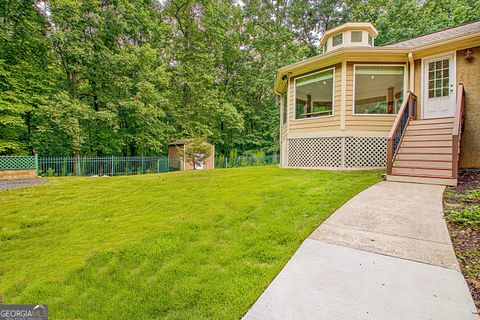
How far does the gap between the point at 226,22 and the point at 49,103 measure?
15209 mm

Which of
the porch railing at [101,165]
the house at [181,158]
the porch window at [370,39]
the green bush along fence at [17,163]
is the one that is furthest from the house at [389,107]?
the green bush along fence at [17,163]

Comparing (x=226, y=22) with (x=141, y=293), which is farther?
(x=226, y=22)

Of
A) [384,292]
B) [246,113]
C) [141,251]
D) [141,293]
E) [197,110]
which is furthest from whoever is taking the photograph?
[246,113]

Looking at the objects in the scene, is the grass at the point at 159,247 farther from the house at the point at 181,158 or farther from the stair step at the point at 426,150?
the house at the point at 181,158

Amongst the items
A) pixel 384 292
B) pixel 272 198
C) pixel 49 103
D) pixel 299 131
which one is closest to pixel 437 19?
pixel 299 131

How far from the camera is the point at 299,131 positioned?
29.3ft

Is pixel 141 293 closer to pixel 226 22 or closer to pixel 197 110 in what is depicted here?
pixel 197 110

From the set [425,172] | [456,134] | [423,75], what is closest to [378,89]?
[423,75]

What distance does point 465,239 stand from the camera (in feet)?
8.96

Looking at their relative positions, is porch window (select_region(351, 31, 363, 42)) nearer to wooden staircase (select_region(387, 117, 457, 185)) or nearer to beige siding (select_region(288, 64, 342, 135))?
beige siding (select_region(288, 64, 342, 135))

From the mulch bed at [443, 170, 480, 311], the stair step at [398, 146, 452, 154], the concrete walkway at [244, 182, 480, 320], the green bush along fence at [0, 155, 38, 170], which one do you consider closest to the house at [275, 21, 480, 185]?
the stair step at [398, 146, 452, 154]

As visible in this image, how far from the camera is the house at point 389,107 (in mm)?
6184

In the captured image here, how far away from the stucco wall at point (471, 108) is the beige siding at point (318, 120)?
127 inches

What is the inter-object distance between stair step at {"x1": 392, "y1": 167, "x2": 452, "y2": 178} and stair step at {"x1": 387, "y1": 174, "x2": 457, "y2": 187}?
0.15 metres
